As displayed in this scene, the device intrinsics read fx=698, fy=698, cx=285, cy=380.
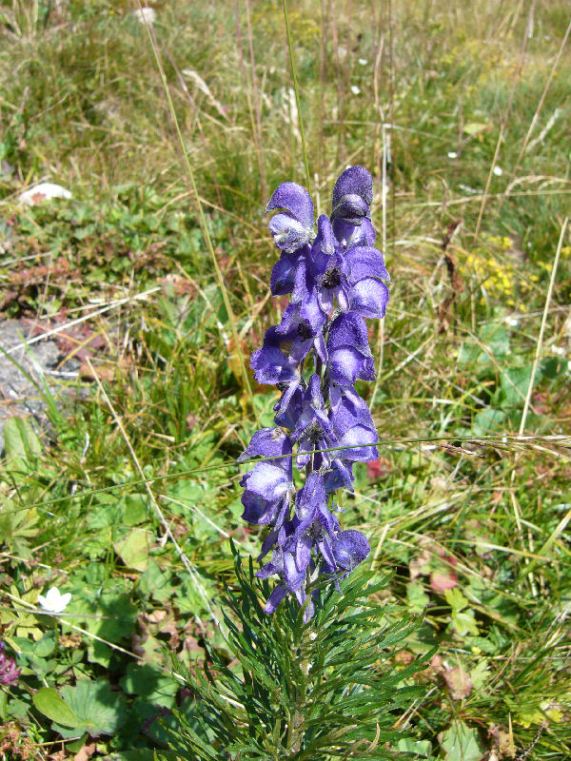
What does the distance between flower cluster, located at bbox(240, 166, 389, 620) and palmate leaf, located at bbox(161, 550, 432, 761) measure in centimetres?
11

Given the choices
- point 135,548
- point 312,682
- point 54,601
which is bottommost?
point 135,548

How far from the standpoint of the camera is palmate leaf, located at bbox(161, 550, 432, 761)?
158cm

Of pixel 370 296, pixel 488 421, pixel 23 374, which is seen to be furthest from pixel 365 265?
pixel 23 374

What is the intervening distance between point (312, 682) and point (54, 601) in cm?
107

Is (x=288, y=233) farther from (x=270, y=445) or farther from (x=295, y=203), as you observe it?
(x=270, y=445)

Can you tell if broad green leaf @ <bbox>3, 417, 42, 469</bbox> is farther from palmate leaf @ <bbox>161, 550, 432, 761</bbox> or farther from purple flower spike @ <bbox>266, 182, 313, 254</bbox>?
purple flower spike @ <bbox>266, 182, 313, 254</bbox>

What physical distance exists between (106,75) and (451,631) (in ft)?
16.3

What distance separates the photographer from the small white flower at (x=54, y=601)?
228cm

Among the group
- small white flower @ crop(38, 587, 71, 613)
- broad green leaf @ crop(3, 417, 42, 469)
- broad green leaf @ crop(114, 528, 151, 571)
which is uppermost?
broad green leaf @ crop(3, 417, 42, 469)

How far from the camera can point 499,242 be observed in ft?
15.6

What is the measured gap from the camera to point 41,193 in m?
4.20

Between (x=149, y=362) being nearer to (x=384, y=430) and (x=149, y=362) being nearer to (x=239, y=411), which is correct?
(x=239, y=411)

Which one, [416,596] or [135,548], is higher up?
[135,548]

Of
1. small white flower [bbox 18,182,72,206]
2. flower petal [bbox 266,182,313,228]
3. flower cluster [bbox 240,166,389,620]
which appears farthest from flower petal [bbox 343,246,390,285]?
small white flower [bbox 18,182,72,206]
